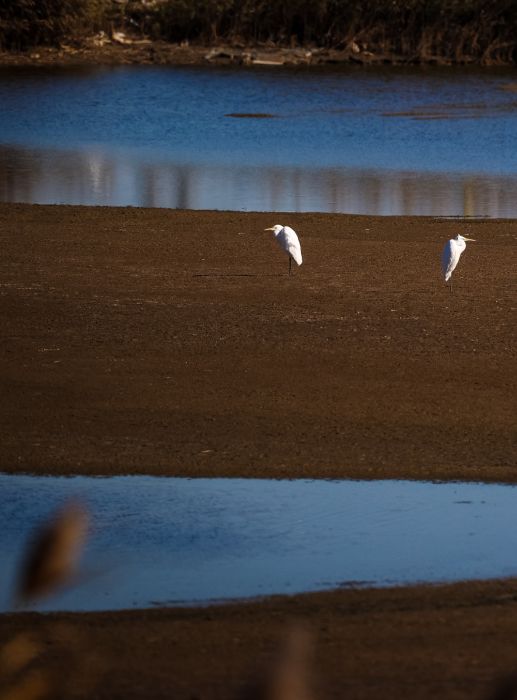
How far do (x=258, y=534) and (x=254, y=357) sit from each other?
3651 millimetres

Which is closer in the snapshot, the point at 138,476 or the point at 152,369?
the point at 138,476

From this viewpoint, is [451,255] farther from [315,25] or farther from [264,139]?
[315,25]

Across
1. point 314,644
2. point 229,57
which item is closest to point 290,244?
point 314,644

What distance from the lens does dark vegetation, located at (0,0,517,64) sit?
5344 cm

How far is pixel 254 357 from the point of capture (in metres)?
10.8

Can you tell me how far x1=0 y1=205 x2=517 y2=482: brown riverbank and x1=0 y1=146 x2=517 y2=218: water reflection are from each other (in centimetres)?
432

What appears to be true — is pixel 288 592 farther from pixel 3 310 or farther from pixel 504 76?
pixel 504 76

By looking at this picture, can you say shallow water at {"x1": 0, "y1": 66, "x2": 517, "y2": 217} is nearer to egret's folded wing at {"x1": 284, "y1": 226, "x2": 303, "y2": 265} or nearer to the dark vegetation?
the dark vegetation

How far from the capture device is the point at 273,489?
8016 mm

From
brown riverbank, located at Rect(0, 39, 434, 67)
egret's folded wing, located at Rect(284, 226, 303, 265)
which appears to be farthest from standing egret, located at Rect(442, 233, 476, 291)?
brown riverbank, located at Rect(0, 39, 434, 67)

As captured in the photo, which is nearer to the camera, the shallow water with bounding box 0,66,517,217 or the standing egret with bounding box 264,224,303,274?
the standing egret with bounding box 264,224,303,274

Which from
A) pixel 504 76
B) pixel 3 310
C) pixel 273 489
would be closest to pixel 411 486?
pixel 273 489

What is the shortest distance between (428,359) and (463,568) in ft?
13.5

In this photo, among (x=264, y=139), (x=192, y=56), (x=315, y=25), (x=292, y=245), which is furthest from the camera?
(x=315, y=25)
